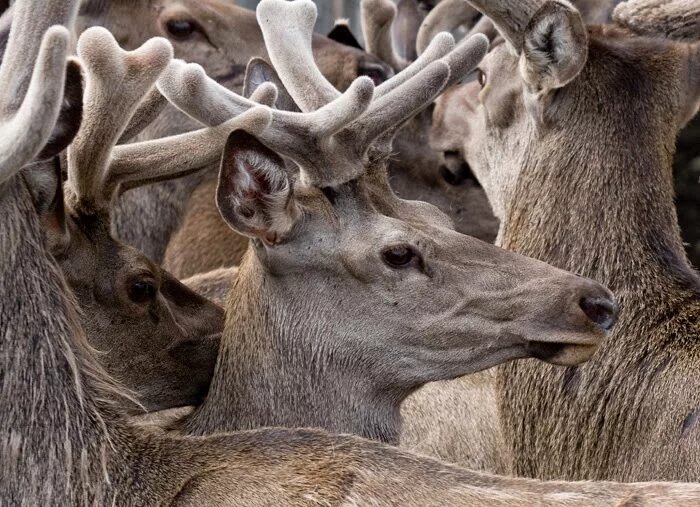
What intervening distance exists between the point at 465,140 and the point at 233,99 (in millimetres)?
2099

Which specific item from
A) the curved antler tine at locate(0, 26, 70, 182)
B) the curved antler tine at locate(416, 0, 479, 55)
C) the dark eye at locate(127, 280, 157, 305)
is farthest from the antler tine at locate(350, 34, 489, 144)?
the curved antler tine at locate(416, 0, 479, 55)

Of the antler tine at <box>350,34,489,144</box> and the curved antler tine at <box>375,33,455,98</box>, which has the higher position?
the curved antler tine at <box>375,33,455,98</box>

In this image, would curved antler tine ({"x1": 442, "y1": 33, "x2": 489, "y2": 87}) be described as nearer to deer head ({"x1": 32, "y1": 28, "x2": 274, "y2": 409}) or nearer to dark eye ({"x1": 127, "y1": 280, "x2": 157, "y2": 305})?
deer head ({"x1": 32, "y1": 28, "x2": 274, "y2": 409})

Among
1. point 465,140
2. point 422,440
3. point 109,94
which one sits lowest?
point 422,440

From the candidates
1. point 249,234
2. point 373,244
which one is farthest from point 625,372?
point 249,234

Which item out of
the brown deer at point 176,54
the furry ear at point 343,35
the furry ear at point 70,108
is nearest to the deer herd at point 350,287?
the furry ear at point 70,108

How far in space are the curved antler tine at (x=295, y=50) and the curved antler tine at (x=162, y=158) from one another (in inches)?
12.7

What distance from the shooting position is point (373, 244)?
13.4 feet

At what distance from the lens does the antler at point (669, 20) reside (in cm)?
500

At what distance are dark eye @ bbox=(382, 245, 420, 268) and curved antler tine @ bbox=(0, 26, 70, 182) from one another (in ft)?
4.67

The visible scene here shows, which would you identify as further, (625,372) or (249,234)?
(625,372)

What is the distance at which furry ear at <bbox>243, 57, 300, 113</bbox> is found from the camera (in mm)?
4891

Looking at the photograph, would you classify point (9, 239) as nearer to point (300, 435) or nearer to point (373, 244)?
point (300, 435)

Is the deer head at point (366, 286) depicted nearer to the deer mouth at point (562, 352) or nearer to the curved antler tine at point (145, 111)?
the deer mouth at point (562, 352)
